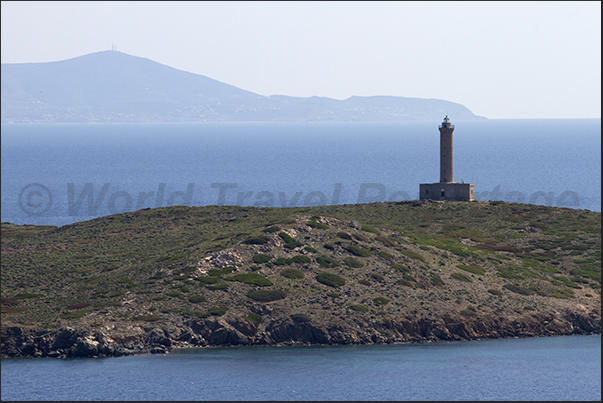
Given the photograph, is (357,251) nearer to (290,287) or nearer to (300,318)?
(290,287)

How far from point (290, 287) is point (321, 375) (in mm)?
16377

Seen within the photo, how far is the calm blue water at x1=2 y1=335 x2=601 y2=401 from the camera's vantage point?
65.0 m

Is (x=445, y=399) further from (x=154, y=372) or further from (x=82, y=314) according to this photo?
(x=82, y=314)

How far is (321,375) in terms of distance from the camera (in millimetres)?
69000

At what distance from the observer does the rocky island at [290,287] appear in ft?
252

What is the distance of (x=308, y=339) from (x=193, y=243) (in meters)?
30.1

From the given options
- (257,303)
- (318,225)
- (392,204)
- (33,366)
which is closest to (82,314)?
(33,366)

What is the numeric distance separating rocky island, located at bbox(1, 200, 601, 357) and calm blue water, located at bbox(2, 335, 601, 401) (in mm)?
2612

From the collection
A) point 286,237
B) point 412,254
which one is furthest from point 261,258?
point 412,254

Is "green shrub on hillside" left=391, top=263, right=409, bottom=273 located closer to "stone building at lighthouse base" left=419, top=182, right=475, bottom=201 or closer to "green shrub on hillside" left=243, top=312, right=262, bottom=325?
"green shrub on hillside" left=243, top=312, right=262, bottom=325

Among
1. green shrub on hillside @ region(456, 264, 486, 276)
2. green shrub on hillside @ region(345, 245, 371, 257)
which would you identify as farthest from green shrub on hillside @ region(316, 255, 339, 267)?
green shrub on hillside @ region(456, 264, 486, 276)

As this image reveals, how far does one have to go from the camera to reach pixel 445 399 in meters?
64.8

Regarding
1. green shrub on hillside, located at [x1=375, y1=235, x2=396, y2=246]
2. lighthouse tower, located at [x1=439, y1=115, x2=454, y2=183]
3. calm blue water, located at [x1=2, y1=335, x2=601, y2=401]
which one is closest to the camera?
calm blue water, located at [x1=2, y1=335, x2=601, y2=401]

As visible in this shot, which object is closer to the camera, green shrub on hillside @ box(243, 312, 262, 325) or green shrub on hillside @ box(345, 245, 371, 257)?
green shrub on hillside @ box(243, 312, 262, 325)
